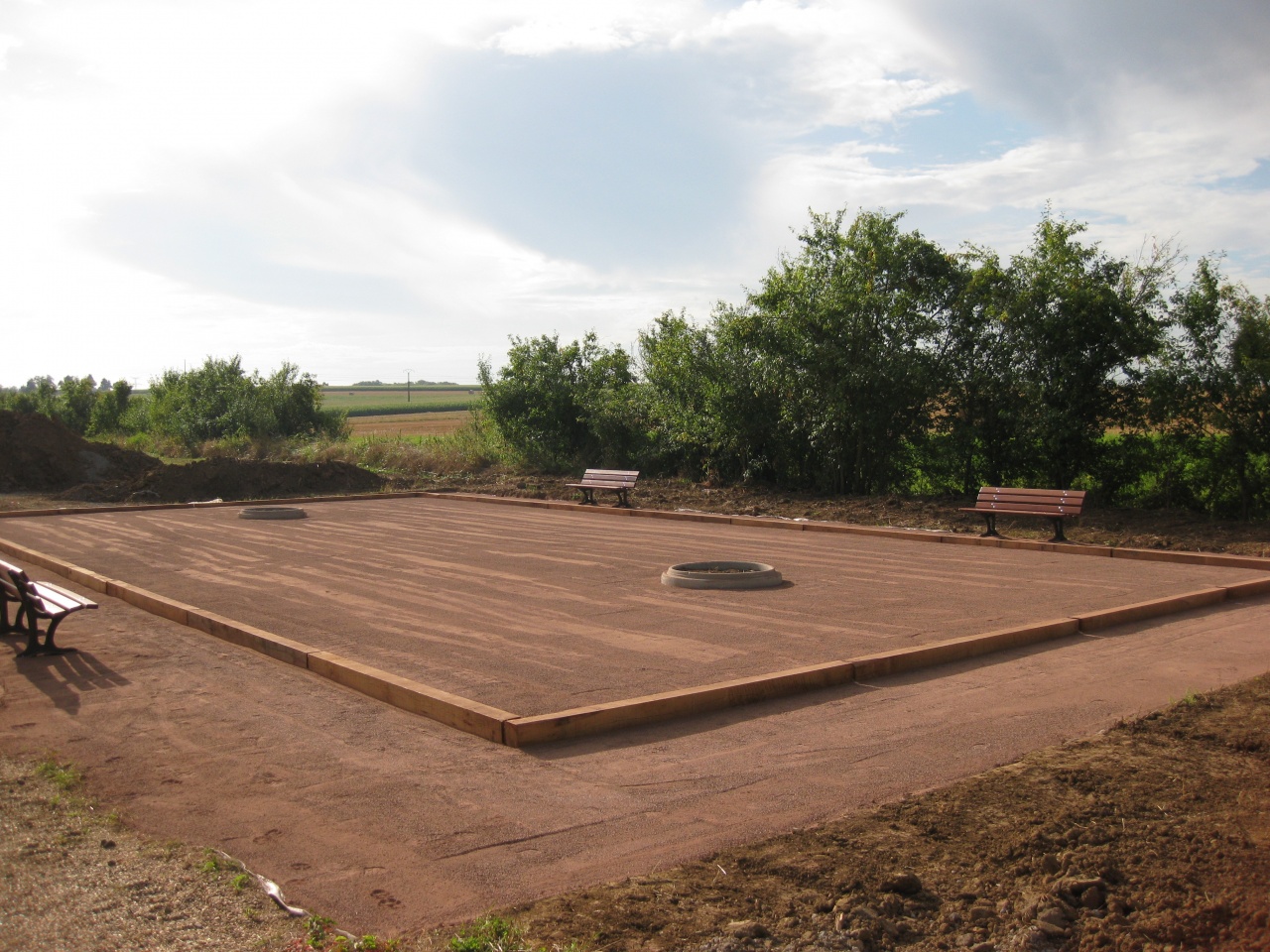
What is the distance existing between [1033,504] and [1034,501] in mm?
48

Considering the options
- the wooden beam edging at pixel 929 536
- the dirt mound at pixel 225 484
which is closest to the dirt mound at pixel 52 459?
the dirt mound at pixel 225 484

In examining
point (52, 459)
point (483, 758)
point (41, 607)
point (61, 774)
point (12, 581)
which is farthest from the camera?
point (52, 459)

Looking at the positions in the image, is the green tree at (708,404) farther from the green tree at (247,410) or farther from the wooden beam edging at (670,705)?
the green tree at (247,410)

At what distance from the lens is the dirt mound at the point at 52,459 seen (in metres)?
25.1

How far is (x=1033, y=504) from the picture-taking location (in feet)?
40.6

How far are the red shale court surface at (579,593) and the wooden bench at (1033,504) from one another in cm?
59

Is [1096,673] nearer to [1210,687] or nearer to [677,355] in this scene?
[1210,687]

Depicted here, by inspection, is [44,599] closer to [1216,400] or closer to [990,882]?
[990,882]

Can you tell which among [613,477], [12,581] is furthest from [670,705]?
[613,477]

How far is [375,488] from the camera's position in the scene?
2383 cm

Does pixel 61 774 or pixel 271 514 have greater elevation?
pixel 271 514

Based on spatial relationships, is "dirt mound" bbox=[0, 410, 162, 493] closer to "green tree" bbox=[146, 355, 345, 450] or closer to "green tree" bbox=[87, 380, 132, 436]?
"green tree" bbox=[146, 355, 345, 450]

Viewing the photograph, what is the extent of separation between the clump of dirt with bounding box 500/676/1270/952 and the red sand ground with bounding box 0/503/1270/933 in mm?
246

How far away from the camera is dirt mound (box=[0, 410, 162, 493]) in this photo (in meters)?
25.1
